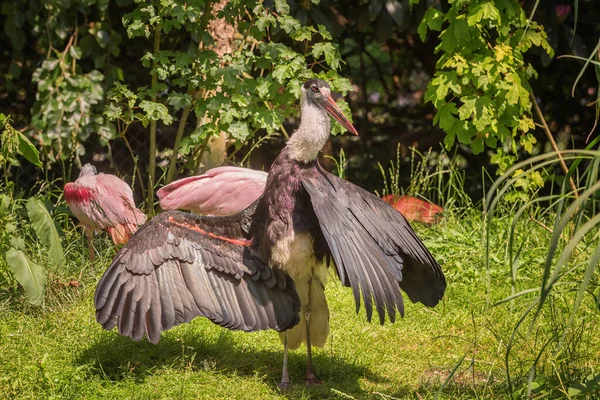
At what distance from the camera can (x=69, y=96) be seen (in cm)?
622

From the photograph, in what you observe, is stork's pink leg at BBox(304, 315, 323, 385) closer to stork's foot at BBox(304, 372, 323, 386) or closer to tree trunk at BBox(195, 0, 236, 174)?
stork's foot at BBox(304, 372, 323, 386)

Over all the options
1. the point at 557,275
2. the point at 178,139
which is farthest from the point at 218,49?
the point at 557,275

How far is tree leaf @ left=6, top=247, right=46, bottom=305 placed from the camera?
4480 millimetres

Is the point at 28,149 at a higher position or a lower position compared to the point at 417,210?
higher

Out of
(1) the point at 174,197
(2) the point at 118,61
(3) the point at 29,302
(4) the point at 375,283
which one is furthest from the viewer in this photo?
(2) the point at 118,61

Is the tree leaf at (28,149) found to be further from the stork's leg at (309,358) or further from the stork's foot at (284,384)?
the stork's foot at (284,384)

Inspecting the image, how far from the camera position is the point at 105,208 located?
525 cm

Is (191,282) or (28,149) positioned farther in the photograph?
(28,149)

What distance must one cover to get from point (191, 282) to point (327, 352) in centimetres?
94

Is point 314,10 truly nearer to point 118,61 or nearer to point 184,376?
point 118,61

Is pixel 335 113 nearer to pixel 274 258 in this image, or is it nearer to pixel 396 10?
pixel 274 258

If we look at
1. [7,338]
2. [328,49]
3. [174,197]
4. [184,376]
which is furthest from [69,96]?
[184,376]

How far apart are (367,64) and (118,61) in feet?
7.16

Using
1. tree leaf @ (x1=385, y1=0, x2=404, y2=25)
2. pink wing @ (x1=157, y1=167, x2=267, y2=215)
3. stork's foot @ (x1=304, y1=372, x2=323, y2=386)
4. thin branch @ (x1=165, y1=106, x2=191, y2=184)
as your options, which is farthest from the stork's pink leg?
tree leaf @ (x1=385, y1=0, x2=404, y2=25)
